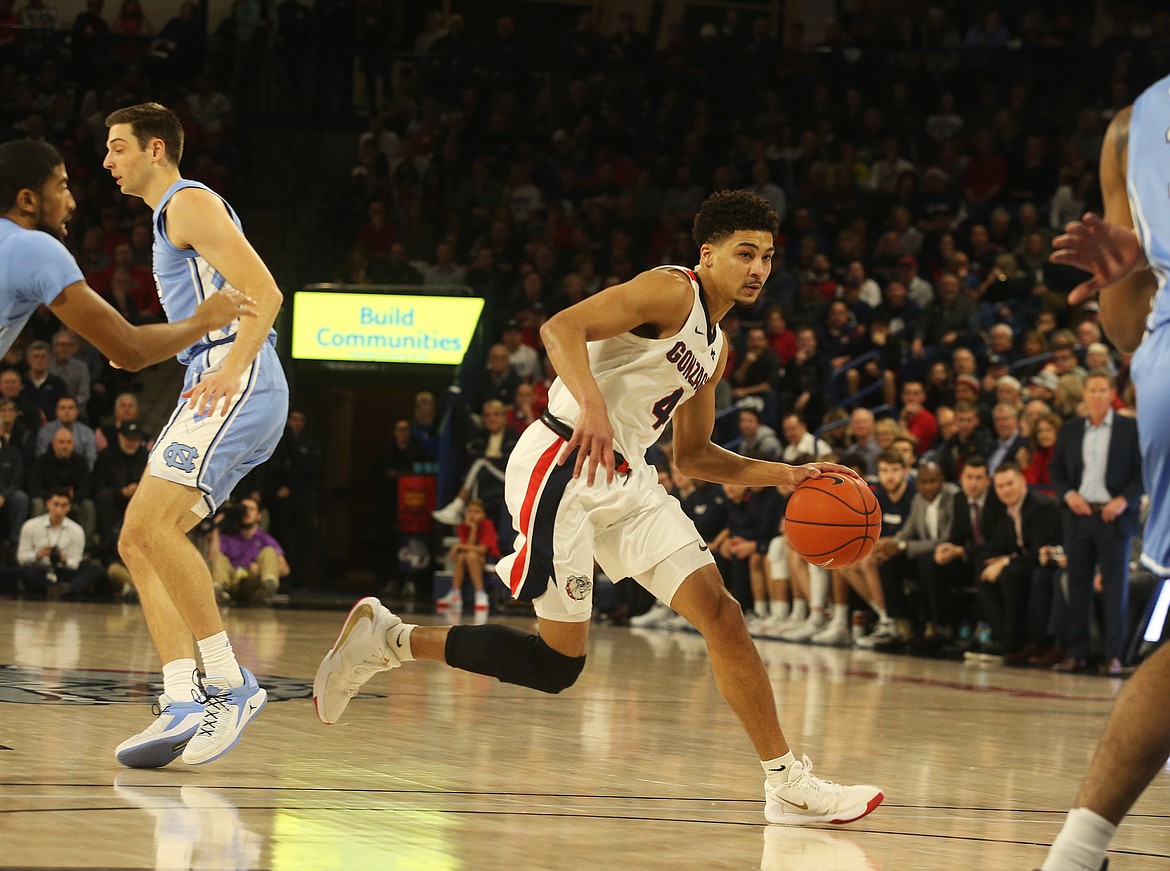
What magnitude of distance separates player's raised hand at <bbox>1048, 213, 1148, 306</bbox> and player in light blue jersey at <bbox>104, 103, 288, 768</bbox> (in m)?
2.48

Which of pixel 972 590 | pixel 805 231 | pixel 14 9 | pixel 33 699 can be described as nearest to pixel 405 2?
pixel 14 9

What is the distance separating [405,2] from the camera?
20.9 meters

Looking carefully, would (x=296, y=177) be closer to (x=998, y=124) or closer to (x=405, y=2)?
(x=405, y=2)

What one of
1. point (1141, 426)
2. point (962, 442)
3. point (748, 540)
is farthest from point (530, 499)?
point (748, 540)

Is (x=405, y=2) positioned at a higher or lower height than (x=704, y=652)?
higher

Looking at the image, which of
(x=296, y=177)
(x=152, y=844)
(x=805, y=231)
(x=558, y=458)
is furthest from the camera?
(x=296, y=177)

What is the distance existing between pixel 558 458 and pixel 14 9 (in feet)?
53.1

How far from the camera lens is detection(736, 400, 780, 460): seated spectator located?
1304cm

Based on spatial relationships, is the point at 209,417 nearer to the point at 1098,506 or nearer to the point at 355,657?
the point at 355,657

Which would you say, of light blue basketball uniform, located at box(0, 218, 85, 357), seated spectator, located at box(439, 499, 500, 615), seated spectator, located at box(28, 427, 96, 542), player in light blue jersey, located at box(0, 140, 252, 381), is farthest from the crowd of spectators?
light blue basketball uniform, located at box(0, 218, 85, 357)

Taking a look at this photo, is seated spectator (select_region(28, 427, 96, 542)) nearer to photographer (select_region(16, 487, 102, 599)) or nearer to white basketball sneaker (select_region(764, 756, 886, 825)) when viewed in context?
photographer (select_region(16, 487, 102, 599))

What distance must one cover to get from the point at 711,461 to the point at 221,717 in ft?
5.50

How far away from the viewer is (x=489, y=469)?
14.5 meters

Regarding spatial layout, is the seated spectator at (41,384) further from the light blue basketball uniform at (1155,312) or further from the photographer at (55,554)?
the light blue basketball uniform at (1155,312)
